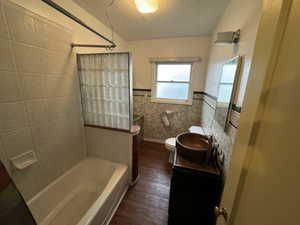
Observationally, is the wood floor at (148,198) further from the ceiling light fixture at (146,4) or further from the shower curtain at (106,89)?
the ceiling light fixture at (146,4)

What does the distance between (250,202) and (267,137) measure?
0.84 feet

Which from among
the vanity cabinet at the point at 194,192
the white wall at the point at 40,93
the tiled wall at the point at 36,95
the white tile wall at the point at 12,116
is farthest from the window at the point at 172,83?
the white tile wall at the point at 12,116

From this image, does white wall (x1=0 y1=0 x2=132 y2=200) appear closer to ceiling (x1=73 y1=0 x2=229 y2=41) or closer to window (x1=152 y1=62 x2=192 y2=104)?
ceiling (x1=73 y1=0 x2=229 y2=41)

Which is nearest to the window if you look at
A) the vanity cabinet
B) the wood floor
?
the wood floor

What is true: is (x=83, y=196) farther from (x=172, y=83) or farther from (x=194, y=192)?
(x=172, y=83)

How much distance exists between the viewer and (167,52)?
2.64m

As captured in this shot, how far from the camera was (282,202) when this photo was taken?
1.05 ft

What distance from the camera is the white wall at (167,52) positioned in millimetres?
2471

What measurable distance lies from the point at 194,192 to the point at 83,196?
4.45 feet

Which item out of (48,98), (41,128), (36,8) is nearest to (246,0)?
(36,8)

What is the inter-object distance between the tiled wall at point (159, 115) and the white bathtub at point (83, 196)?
4.99ft

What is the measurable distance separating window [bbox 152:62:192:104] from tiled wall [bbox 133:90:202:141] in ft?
0.46

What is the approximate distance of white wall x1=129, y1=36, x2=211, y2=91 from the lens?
2471 mm

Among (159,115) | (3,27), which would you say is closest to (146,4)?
(3,27)
